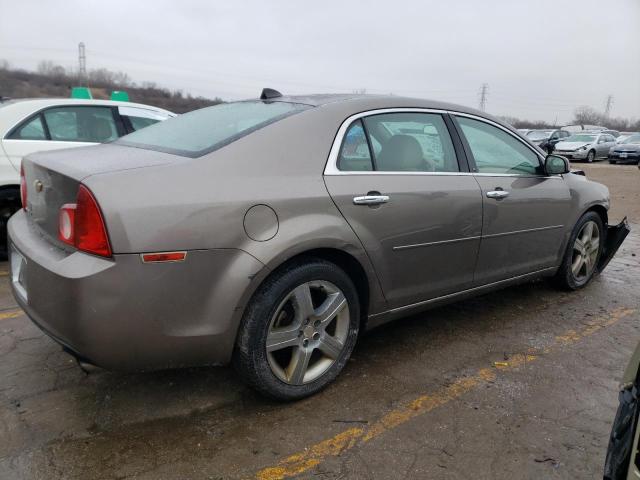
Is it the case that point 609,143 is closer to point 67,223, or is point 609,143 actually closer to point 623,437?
point 623,437

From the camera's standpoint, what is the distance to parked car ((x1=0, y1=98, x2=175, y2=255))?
15.2 feet

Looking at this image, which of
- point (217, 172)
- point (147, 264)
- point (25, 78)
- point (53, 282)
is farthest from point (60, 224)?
point (25, 78)

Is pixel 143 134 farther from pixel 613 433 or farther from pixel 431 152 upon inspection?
pixel 613 433

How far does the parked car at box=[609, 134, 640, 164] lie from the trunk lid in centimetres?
2499

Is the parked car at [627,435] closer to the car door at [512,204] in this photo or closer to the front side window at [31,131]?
the car door at [512,204]

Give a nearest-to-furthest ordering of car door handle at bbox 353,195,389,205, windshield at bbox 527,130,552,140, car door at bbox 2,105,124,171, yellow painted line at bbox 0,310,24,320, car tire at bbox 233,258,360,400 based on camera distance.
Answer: car tire at bbox 233,258,360,400
car door handle at bbox 353,195,389,205
yellow painted line at bbox 0,310,24,320
car door at bbox 2,105,124,171
windshield at bbox 527,130,552,140

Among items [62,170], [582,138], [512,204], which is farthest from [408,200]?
[582,138]

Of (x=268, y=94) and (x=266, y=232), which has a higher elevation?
(x=268, y=94)

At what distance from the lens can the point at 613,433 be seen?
162 cm

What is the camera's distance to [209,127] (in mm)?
2838

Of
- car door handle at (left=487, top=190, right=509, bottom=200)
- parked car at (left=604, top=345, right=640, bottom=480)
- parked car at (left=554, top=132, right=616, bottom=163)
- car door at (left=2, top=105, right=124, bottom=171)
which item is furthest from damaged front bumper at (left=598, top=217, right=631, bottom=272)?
parked car at (left=554, top=132, right=616, bottom=163)

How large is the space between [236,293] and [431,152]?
1.60 metres

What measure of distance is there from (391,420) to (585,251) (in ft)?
9.28

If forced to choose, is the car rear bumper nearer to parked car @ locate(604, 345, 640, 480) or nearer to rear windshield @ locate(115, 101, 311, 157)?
rear windshield @ locate(115, 101, 311, 157)
